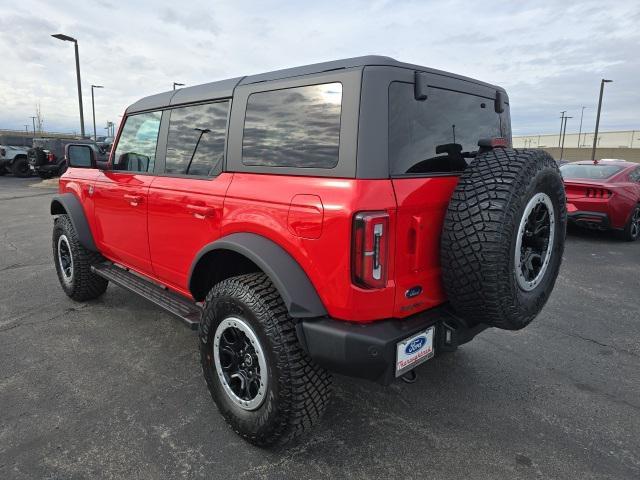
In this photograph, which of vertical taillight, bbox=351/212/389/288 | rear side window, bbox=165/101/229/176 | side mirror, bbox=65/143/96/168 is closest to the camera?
vertical taillight, bbox=351/212/389/288

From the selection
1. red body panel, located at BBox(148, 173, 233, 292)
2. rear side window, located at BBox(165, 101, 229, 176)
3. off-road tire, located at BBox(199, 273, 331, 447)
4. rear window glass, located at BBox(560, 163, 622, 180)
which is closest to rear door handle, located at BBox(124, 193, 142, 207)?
red body panel, located at BBox(148, 173, 233, 292)

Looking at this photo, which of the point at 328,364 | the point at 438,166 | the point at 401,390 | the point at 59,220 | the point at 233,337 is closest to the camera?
the point at 328,364

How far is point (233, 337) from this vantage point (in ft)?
8.23

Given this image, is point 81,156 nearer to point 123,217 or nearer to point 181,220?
point 123,217

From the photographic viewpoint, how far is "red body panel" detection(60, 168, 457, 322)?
1982 millimetres

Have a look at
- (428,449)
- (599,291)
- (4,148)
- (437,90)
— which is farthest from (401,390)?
(4,148)

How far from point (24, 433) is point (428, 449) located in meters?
2.24

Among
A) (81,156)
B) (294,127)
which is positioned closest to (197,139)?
(294,127)

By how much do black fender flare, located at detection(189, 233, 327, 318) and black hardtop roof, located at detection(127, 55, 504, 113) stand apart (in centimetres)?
91

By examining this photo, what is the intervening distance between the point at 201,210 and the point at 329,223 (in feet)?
3.48

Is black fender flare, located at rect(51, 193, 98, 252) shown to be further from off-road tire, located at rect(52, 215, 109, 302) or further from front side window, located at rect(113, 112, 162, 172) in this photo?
front side window, located at rect(113, 112, 162, 172)

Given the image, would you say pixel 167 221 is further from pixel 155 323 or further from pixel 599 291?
pixel 599 291

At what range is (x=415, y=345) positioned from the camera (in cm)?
216

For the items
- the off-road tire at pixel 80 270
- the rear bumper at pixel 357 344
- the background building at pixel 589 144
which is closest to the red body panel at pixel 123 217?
the off-road tire at pixel 80 270
